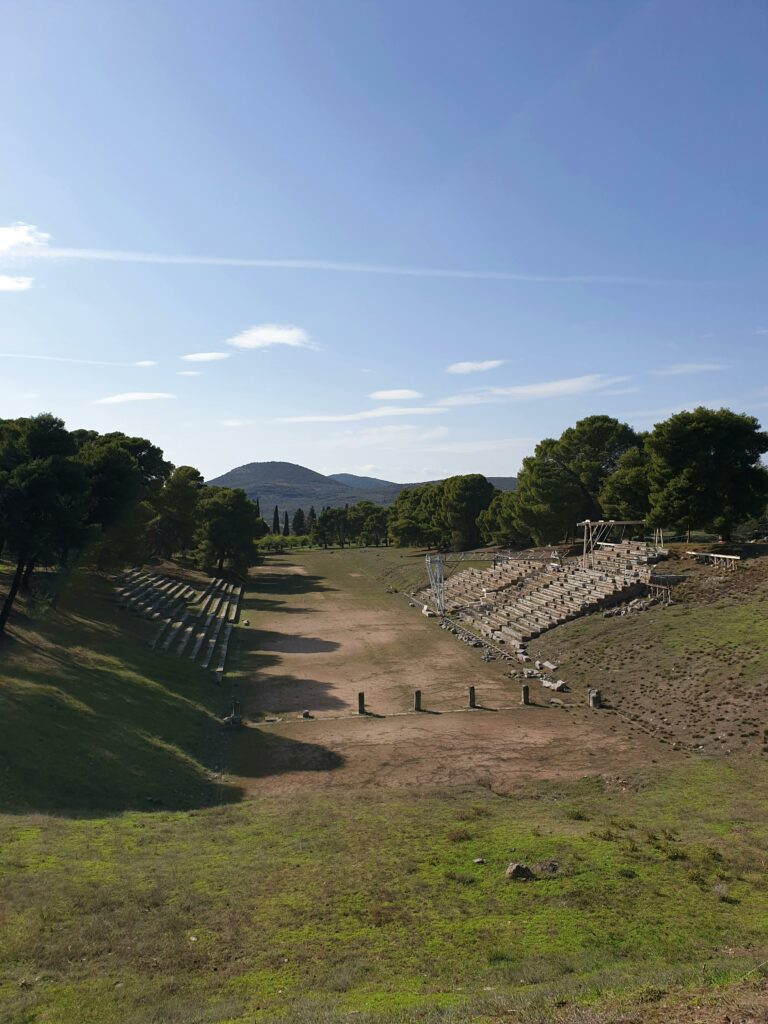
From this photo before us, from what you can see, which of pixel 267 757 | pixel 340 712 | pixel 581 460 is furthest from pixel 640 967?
pixel 581 460

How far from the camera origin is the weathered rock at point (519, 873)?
13453mm

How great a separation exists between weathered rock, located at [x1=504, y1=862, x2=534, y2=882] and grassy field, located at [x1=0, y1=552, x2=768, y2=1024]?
195mm

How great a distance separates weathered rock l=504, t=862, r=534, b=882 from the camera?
1345 centimetres

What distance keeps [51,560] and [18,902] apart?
22.8 meters

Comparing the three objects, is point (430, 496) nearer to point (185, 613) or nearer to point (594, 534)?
point (594, 534)

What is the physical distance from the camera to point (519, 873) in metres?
13.5

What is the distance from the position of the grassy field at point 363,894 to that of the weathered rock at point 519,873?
0.20 m

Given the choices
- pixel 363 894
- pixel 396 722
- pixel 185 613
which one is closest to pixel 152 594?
pixel 185 613

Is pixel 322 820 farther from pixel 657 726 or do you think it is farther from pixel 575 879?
pixel 657 726

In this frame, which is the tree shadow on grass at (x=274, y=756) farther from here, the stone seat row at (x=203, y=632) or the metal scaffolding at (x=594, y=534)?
the metal scaffolding at (x=594, y=534)

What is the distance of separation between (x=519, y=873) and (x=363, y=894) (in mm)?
3166

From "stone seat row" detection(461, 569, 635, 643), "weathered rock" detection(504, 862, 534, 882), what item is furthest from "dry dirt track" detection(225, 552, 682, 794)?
"weathered rock" detection(504, 862, 534, 882)

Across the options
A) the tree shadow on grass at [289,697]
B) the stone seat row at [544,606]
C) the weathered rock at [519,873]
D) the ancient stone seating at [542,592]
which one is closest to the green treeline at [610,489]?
the ancient stone seating at [542,592]

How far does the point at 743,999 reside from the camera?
8.65m
